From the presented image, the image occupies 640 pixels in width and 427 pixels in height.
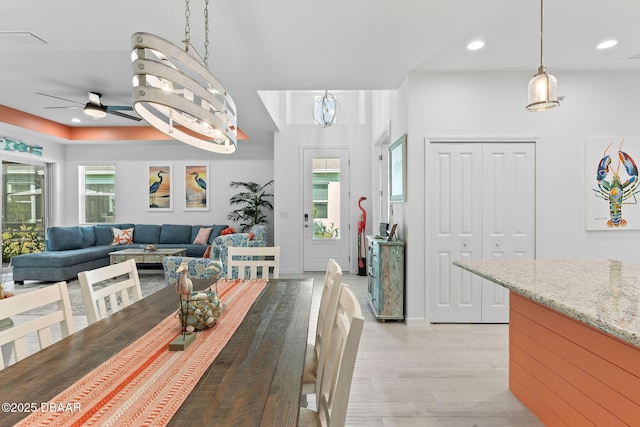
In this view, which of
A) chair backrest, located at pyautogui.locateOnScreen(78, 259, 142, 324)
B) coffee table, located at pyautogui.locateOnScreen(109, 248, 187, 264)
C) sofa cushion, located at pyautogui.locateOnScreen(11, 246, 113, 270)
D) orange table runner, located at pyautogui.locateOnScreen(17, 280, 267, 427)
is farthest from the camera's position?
coffee table, located at pyautogui.locateOnScreen(109, 248, 187, 264)

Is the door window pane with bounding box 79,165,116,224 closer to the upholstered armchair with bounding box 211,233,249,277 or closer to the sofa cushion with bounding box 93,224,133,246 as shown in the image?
the sofa cushion with bounding box 93,224,133,246

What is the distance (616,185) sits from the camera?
11.7 ft

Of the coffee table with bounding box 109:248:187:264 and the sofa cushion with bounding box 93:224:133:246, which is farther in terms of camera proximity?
the sofa cushion with bounding box 93:224:133:246

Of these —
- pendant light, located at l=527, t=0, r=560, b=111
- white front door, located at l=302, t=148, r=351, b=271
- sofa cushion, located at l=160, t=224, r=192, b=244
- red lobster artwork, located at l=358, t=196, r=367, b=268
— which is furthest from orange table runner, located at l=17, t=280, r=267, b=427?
sofa cushion, located at l=160, t=224, r=192, b=244

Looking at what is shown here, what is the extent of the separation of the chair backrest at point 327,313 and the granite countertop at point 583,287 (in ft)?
2.66

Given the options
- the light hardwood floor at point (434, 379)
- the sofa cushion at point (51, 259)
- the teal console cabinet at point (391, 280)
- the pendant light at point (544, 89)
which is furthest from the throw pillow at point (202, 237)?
the pendant light at point (544, 89)

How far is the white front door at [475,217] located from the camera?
358 centimetres

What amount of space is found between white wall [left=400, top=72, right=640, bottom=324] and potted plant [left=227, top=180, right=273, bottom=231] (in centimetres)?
399

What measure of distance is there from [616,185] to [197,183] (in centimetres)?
681

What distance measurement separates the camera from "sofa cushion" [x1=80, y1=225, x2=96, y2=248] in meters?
6.36

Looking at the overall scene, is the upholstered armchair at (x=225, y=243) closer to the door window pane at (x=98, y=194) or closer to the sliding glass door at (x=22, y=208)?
the door window pane at (x=98, y=194)

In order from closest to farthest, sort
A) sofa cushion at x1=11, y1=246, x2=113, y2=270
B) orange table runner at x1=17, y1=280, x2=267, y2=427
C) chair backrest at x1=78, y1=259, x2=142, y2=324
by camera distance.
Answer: orange table runner at x1=17, y1=280, x2=267, y2=427 < chair backrest at x1=78, y1=259, x2=142, y2=324 < sofa cushion at x1=11, y1=246, x2=113, y2=270

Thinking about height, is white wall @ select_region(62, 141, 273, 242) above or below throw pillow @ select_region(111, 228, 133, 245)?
above

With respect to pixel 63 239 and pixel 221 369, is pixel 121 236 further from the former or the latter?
pixel 221 369
